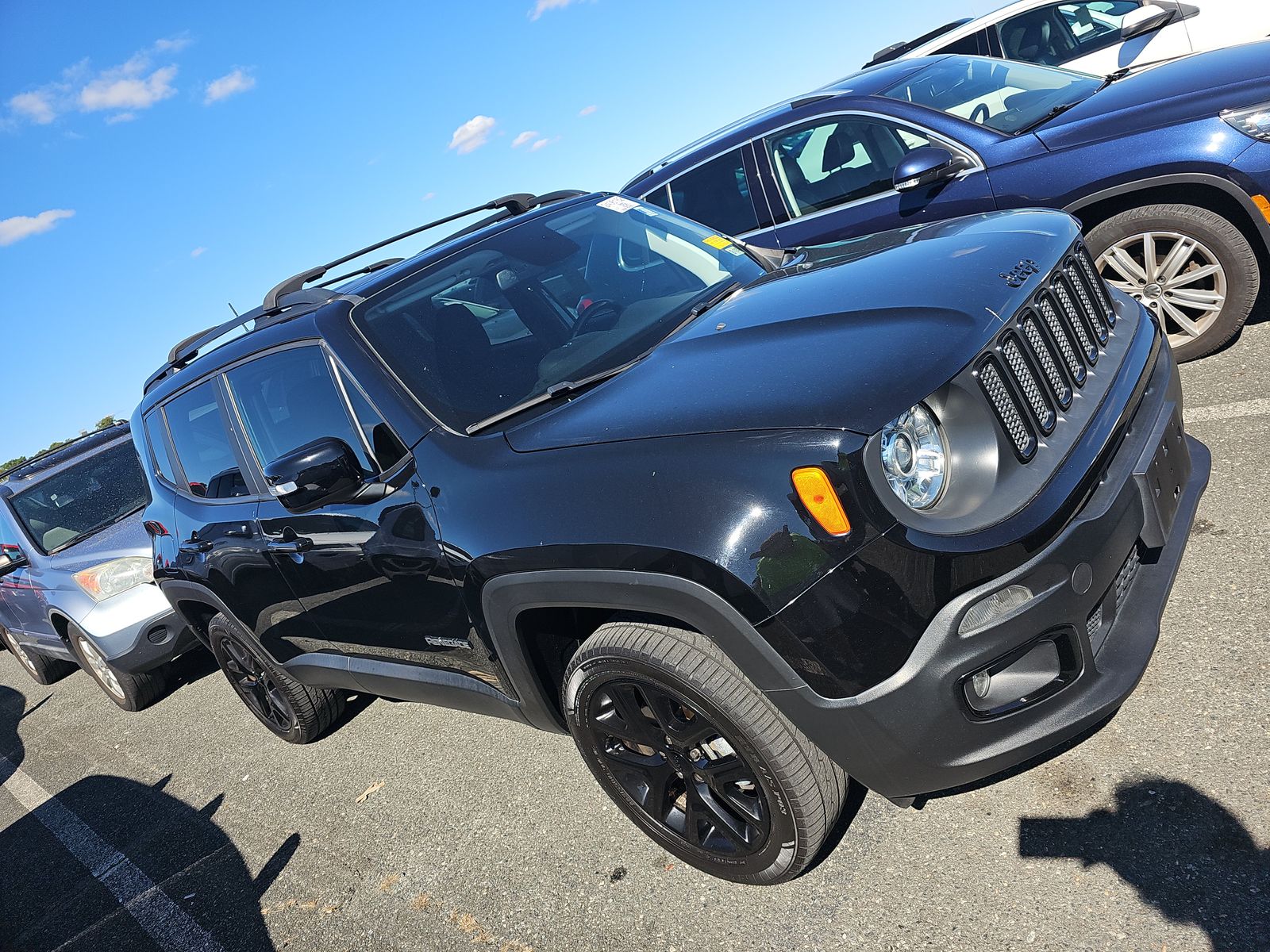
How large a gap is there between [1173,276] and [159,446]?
5070mm

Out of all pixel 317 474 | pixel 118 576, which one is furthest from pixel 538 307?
pixel 118 576

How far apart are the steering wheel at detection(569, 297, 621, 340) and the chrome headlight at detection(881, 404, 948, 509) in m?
1.34

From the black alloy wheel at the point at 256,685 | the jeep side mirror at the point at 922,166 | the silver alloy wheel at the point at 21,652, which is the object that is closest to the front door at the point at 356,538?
the black alloy wheel at the point at 256,685

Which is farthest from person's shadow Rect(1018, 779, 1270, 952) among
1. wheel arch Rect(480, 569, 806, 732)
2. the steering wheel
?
the steering wheel

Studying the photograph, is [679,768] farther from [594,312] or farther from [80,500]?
[80,500]

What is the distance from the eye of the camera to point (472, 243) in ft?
11.9

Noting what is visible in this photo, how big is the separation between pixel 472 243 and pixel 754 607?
83.2 inches

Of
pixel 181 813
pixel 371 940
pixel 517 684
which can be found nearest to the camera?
pixel 517 684

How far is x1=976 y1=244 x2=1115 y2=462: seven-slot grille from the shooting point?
7.70 feet

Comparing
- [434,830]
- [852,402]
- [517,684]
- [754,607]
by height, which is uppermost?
[852,402]

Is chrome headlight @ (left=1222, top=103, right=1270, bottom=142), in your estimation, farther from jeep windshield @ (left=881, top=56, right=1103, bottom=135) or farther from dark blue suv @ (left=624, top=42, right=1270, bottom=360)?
jeep windshield @ (left=881, top=56, right=1103, bottom=135)

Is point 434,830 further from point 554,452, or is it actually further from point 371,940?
point 554,452

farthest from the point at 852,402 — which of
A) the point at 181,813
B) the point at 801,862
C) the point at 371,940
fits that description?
the point at 181,813

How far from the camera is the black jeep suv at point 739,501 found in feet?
6.95
